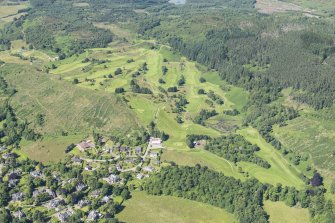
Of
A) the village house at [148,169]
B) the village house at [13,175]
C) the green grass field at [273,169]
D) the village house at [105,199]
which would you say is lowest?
the green grass field at [273,169]

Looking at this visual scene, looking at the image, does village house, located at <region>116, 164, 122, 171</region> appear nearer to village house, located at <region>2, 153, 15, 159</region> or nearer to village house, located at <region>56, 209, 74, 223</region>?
village house, located at <region>56, 209, 74, 223</region>

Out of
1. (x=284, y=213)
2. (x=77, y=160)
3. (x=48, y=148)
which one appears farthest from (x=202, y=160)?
(x=48, y=148)

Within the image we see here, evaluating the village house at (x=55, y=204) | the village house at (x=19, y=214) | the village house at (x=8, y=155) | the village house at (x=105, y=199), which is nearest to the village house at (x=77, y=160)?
the village house at (x=8, y=155)

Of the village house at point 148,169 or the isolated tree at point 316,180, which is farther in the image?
the village house at point 148,169

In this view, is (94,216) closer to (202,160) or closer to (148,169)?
(148,169)

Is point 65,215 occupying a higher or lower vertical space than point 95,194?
higher

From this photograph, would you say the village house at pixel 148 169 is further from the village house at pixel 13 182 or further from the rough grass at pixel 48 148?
the village house at pixel 13 182

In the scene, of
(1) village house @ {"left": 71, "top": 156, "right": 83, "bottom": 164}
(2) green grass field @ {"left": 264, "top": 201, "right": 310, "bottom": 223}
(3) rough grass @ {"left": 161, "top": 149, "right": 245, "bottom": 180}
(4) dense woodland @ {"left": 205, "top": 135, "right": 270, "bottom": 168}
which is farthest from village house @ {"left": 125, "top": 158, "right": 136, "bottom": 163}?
(2) green grass field @ {"left": 264, "top": 201, "right": 310, "bottom": 223}
